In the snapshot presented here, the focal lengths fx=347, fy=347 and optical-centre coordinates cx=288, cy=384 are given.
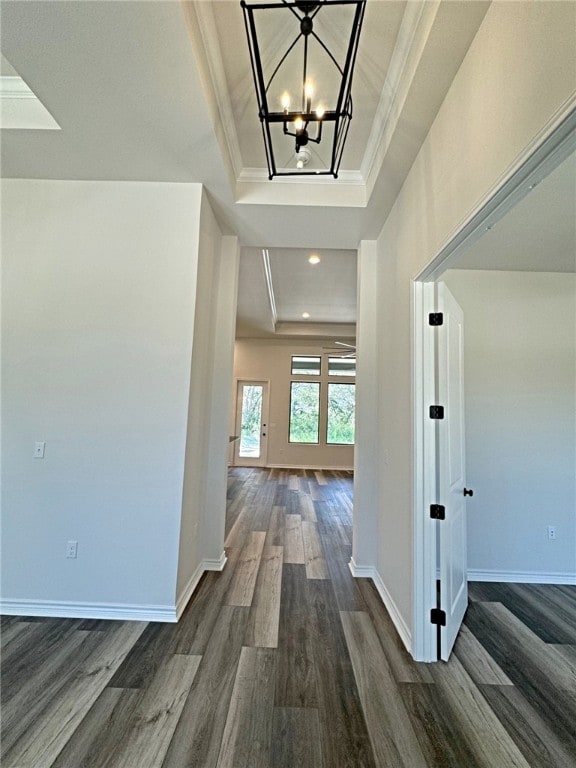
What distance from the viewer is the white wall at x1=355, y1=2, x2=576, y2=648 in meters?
1.08

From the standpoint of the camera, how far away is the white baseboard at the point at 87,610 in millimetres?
2332

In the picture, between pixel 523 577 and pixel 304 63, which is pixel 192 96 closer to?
pixel 304 63

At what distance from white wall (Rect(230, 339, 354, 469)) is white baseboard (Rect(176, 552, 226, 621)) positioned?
19.5ft

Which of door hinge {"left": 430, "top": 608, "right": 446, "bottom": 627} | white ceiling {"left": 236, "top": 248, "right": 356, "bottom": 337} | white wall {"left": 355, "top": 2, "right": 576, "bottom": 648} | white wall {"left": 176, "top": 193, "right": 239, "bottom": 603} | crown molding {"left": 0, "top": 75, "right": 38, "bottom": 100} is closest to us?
white wall {"left": 355, "top": 2, "right": 576, "bottom": 648}

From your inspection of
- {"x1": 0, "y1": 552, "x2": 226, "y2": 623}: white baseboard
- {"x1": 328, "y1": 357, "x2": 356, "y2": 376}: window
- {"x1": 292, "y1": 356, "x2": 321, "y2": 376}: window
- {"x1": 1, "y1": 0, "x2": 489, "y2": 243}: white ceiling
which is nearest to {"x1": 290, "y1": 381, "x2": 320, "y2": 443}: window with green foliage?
{"x1": 292, "y1": 356, "x2": 321, "y2": 376}: window

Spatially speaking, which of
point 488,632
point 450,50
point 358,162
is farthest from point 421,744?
point 358,162

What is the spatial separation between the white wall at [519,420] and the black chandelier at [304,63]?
2042 mm

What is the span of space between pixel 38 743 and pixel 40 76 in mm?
3060

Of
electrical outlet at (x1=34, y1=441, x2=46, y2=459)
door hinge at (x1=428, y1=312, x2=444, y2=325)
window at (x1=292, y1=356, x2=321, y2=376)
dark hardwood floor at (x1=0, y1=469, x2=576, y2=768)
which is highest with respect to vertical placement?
window at (x1=292, y1=356, x2=321, y2=376)

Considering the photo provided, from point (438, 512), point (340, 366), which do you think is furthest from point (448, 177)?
point (340, 366)

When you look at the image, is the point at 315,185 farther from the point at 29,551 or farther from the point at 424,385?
the point at 29,551

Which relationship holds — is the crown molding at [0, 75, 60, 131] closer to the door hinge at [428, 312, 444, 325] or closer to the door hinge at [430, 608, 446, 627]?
the door hinge at [428, 312, 444, 325]

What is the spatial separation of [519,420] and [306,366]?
646cm

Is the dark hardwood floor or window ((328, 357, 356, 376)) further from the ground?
window ((328, 357, 356, 376))
